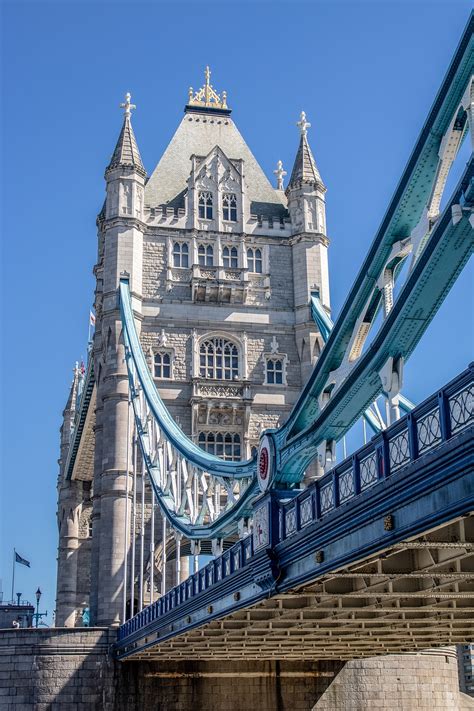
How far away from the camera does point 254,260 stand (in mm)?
46500

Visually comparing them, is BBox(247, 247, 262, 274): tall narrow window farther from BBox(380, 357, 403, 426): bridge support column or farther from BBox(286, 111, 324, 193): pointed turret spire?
BBox(380, 357, 403, 426): bridge support column

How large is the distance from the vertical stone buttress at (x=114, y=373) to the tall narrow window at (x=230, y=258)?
3482 millimetres

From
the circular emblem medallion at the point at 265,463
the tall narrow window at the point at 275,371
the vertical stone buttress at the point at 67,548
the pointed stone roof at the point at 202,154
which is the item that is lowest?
the circular emblem medallion at the point at 265,463

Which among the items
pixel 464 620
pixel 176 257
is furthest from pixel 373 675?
pixel 176 257

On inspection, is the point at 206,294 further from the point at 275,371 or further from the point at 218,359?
the point at 275,371

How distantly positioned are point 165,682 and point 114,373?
1187 centimetres

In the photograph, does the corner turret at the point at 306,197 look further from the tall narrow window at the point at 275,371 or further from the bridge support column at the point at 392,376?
the bridge support column at the point at 392,376

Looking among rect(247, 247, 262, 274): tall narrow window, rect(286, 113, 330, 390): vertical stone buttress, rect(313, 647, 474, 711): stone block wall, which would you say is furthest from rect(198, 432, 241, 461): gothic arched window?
rect(313, 647, 474, 711): stone block wall

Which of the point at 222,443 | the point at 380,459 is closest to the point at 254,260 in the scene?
the point at 222,443

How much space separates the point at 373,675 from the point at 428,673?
2.16 m

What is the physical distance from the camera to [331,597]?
19.4m

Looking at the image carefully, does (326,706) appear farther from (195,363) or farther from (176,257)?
(176,257)

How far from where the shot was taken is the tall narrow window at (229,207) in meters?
47.1

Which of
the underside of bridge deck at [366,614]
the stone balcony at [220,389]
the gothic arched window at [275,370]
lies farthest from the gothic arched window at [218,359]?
the underside of bridge deck at [366,614]
